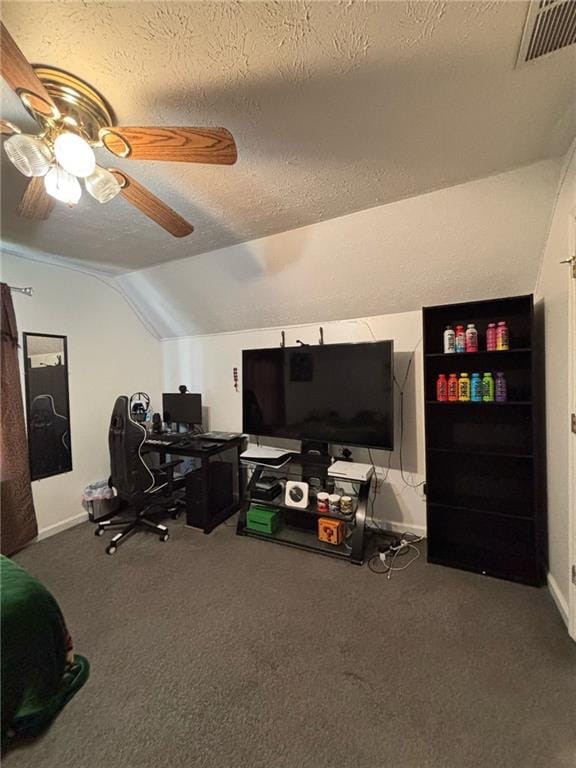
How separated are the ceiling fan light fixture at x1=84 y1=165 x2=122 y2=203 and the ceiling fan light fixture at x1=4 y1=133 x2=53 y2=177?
0.40 ft

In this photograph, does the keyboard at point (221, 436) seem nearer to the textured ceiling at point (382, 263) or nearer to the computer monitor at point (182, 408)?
the computer monitor at point (182, 408)

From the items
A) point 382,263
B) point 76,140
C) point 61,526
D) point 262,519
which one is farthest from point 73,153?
point 61,526

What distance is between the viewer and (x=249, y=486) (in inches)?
107

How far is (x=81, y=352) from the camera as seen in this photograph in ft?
9.82

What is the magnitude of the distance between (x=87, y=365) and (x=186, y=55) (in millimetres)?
2772

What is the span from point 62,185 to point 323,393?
201 cm

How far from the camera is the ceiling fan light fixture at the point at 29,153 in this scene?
976 millimetres

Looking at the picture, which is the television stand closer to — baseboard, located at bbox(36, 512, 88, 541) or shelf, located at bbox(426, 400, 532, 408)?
shelf, located at bbox(426, 400, 532, 408)

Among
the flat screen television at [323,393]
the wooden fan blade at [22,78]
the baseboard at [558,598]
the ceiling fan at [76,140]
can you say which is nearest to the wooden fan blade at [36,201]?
the ceiling fan at [76,140]

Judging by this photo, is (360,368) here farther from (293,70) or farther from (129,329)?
(129,329)

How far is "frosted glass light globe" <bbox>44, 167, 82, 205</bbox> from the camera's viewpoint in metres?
1.14

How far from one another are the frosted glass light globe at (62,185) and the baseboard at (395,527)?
2.92 metres

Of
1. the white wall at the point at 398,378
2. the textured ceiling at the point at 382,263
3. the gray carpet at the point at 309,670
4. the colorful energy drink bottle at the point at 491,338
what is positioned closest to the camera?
the gray carpet at the point at 309,670

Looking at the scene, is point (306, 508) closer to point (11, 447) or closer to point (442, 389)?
point (442, 389)
